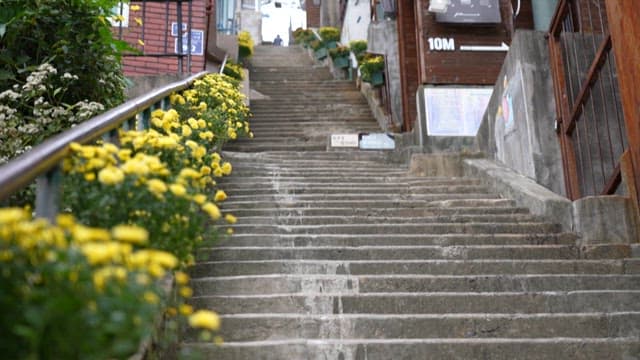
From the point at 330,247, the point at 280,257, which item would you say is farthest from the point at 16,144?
the point at 330,247

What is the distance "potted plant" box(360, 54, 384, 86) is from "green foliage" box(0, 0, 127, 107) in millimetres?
8202

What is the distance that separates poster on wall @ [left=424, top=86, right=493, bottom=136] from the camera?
10.2 metres

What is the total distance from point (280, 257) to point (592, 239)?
8.02ft

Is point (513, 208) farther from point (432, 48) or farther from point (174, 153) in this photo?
point (432, 48)

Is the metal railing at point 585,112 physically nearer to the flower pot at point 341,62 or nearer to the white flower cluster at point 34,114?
the white flower cluster at point 34,114

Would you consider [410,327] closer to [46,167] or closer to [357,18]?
[46,167]

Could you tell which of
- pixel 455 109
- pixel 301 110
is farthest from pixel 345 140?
pixel 301 110

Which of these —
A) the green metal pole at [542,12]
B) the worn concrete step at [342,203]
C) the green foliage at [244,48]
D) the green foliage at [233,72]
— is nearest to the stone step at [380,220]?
the worn concrete step at [342,203]

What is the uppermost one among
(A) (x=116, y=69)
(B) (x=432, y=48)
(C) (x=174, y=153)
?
(B) (x=432, y=48)

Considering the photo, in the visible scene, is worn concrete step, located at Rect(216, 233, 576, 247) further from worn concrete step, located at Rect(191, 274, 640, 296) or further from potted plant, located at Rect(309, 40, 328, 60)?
potted plant, located at Rect(309, 40, 328, 60)

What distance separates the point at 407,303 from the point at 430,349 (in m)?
0.53

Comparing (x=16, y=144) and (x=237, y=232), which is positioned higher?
(x=16, y=144)

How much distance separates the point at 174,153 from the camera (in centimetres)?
251

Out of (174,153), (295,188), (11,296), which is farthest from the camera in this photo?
(295,188)
